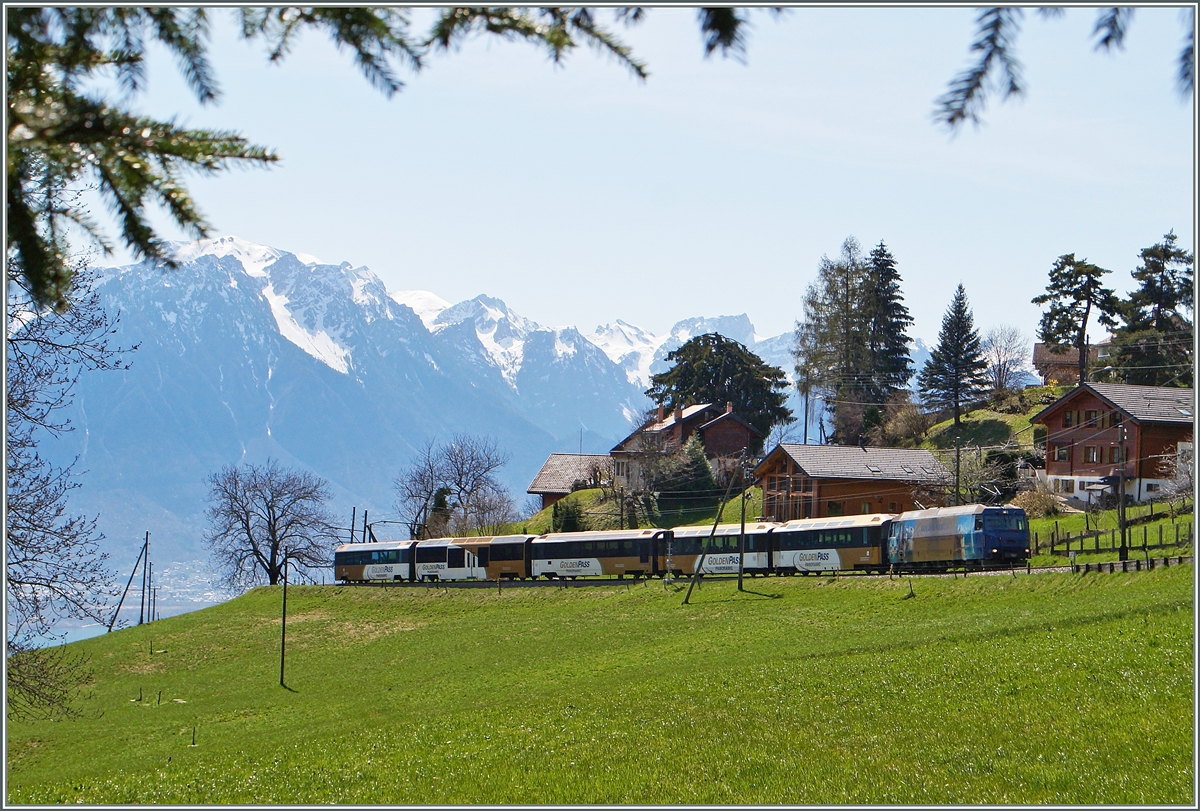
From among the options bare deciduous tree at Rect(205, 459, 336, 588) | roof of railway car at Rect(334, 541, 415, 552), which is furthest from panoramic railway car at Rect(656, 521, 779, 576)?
bare deciduous tree at Rect(205, 459, 336, 588)

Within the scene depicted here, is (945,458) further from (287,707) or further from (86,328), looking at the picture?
(86,328)

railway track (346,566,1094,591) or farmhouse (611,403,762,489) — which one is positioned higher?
farmhouse (611,403,762,489)

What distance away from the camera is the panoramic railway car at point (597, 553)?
56750 millimetres

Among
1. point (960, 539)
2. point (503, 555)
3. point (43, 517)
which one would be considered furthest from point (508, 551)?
point (43, 517)

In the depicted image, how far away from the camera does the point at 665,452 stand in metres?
79.3

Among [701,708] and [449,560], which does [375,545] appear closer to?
[449,560]

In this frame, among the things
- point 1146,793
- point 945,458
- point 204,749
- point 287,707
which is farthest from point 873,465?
point 1146,793

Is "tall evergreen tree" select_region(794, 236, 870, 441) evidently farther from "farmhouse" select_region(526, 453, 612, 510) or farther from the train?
the train

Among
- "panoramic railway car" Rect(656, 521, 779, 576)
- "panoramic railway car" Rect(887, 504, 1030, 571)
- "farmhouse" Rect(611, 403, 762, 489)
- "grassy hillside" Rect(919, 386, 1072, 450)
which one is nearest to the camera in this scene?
"panoramic railway car" Rect(887, 504, 1030, 571)

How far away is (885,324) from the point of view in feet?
303

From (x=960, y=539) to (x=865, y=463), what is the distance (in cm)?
1963

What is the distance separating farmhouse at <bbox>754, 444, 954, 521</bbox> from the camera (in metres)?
61.6

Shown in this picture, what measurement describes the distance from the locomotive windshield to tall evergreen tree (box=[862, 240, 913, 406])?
4672 cm

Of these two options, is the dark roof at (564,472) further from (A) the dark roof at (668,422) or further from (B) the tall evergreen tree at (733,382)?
(B) the tall evergreen tree at (733,382)
